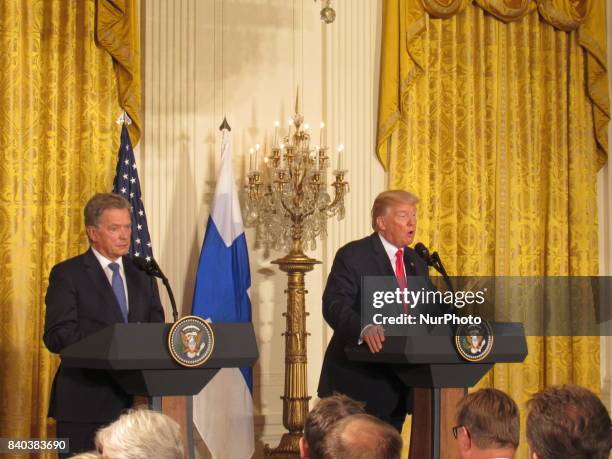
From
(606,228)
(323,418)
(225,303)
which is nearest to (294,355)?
(225,303)

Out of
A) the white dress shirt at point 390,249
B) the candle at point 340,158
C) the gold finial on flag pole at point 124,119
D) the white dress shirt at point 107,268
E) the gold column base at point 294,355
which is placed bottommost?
the gold column base at point 294,355

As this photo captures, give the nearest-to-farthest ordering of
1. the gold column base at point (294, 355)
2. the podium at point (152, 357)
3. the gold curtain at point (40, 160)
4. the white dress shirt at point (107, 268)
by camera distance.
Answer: the podium at point (152, 357) < the white dress shirt at point (107, 268) < the gold curtain at point (40, 160) < the gold column base at point (294, 355)

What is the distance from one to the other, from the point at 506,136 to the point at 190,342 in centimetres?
431

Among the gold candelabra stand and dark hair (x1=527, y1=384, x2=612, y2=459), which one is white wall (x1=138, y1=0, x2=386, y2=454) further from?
dark hair (x1=527, y1=384, x2=612, y2=459)

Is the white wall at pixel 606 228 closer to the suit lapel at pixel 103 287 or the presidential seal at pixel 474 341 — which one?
the presidential seal at pixel 474 341

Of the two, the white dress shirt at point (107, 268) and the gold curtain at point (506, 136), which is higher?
the gold curtain at point (506, 136)

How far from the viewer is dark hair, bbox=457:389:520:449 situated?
268 centimetres

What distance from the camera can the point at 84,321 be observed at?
4.28 meters

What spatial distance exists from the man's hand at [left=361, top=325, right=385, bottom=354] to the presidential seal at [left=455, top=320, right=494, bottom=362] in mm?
314

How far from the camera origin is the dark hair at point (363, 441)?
A: 2.18 m

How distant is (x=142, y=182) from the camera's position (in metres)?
6.67

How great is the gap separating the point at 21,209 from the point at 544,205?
3.94 meters

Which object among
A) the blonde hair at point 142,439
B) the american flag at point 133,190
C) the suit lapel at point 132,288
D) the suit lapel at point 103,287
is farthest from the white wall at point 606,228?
the blonde hair at point 142,439

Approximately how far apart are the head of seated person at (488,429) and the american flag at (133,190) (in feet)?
12.2
